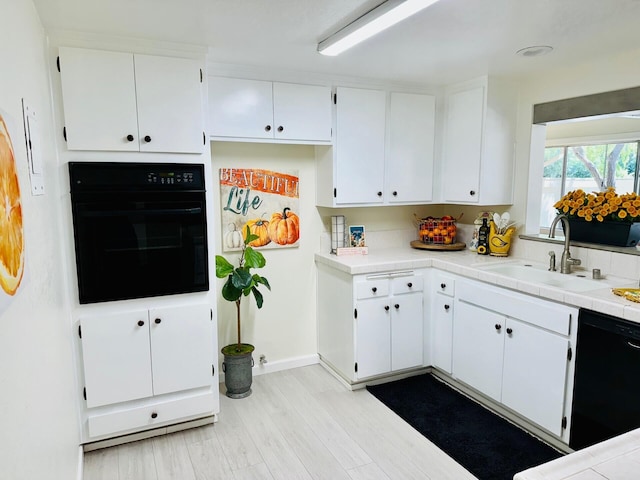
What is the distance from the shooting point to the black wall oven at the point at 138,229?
7.87 ft

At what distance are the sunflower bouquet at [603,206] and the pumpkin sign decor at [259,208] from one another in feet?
6.54

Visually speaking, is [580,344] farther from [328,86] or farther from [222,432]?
[328,86]

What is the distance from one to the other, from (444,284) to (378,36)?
73.0 inches

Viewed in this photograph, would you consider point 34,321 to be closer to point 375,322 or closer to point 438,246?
point 375,322

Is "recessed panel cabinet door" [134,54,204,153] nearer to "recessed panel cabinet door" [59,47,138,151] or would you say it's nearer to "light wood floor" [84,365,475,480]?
"recessed panel cabinet door" [59,47,138,151]

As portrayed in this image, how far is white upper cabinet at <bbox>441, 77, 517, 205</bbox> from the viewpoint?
10.9ft

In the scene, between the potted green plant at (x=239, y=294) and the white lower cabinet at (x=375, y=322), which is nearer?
the potted green plant at (x=239, y=294)

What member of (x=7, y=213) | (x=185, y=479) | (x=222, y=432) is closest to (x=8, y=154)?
(x=7, y=213)

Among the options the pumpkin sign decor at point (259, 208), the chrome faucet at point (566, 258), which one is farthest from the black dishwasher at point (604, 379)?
the pumpkin sign decor at point (259, 208)

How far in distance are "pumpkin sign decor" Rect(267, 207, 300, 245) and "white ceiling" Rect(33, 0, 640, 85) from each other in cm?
114

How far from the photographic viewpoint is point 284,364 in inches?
145

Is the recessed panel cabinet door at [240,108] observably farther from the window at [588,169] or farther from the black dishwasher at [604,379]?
the window at [588,169]

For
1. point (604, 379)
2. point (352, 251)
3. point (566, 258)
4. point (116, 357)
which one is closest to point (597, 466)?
point (604, 379)

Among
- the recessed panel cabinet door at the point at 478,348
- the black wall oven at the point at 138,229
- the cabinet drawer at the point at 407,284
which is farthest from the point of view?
the cabinet drawer at the point at 407,284
